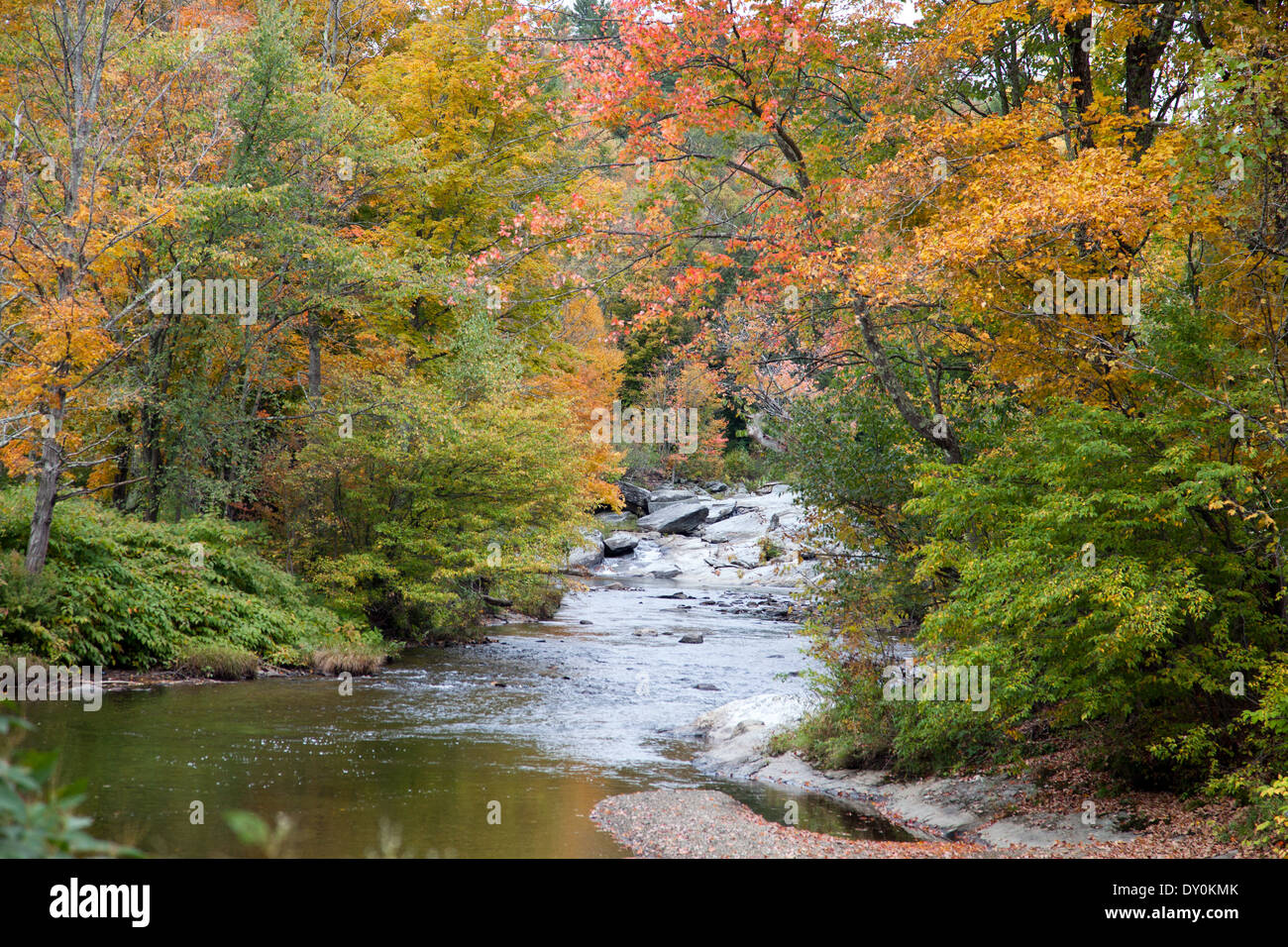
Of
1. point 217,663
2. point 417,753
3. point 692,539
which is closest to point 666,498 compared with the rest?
point 692,539

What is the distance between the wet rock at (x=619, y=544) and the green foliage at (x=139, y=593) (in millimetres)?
22899

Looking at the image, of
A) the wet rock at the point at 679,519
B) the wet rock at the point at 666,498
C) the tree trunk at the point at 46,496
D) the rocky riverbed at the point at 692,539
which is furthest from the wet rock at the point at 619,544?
the tree trunk at the point at 46,496

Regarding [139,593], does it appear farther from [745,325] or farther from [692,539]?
[692,539]

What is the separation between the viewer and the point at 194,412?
1828 cm

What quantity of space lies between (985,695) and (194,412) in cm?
1584

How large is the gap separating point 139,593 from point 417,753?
6.95 m

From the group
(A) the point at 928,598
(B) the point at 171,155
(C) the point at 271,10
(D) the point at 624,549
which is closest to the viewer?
(A) the point at 928,598

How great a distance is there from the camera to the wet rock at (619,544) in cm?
4119

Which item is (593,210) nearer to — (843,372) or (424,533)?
(843,372)

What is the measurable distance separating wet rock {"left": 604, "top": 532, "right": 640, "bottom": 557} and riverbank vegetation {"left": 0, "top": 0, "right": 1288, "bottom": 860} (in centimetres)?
1578

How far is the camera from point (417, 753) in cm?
1125

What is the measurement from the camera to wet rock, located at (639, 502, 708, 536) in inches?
1773

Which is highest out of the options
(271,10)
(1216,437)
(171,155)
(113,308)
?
(271,10)
